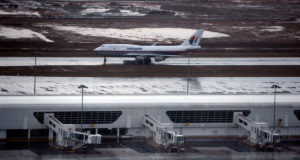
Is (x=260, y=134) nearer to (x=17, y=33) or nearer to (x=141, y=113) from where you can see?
(x=141, y=113)

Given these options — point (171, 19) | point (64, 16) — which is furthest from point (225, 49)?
point (64, 16)

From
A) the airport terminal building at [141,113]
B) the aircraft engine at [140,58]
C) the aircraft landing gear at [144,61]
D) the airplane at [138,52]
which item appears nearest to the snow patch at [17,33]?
the airplane at [138,52]

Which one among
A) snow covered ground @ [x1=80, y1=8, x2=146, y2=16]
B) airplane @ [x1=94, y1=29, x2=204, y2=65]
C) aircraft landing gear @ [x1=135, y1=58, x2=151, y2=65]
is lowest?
aircraft landing gear @ [x1=135, y1=58, x2=151, y2=65]

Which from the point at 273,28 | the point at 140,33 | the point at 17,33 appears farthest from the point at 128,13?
the point at 17,33

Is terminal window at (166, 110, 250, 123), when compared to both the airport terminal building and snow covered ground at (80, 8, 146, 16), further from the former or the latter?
snow covered ground at (80, 8, 146, 16)

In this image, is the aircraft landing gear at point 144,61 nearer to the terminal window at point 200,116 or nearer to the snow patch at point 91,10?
the terminal window at point 200,116

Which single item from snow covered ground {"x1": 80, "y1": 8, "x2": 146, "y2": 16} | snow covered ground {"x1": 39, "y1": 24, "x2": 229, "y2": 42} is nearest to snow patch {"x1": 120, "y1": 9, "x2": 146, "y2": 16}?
snow covered ground {"x1": 80, "y1": 8, "x2": 146, "y2": 16}

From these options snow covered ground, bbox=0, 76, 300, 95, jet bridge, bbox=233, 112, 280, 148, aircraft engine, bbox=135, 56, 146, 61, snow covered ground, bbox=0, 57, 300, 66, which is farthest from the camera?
aircraft engine, bbox=135, 56, 146, 61
